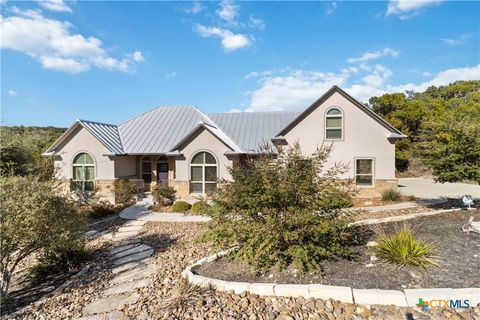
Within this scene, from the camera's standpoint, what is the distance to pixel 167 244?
29.9 feet

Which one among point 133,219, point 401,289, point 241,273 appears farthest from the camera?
point 133,219

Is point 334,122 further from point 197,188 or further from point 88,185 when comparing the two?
point 88,185

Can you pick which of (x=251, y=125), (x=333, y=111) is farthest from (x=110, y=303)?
(x=251, y=125)

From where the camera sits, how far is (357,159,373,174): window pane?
15.9 m

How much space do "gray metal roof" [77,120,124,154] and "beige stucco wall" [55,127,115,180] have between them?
0.31 metres

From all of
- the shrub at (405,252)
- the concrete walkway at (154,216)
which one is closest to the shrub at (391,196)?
the shrub at (405,252)

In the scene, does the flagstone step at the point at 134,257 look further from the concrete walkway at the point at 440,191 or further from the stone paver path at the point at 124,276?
the concrete walkway at the point at 440,191

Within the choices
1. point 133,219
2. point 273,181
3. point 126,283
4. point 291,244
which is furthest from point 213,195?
point 133,219

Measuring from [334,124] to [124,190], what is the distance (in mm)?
12909

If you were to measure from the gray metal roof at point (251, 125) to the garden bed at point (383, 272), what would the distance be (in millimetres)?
12726

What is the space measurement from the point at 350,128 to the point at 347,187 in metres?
10.2

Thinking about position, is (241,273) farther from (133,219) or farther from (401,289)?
(133,219)

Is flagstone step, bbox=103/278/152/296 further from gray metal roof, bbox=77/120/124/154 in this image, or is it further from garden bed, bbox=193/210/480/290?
gray metal roof, bbox=77/120/124/154

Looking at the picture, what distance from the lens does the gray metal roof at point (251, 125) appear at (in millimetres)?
19531
